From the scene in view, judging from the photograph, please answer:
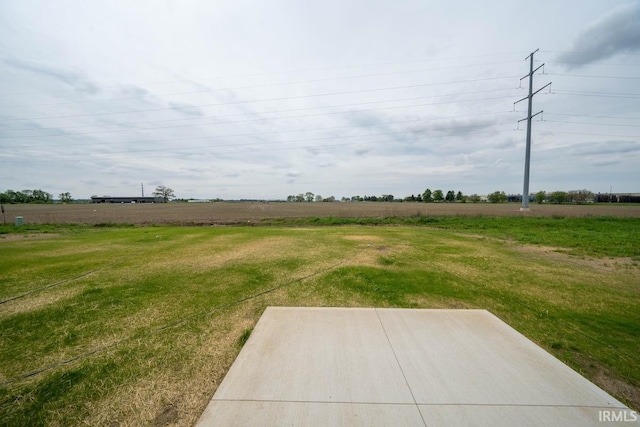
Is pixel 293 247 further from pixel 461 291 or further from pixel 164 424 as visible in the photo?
pixel 164 424

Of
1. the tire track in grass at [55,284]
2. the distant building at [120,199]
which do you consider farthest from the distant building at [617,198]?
the distant building at [120,199]

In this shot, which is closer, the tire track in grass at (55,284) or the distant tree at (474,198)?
the tire track in grass at (55,284)

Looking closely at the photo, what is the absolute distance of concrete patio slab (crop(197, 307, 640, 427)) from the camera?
2.09 meters

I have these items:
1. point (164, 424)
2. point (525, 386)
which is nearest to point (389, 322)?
point (525, 386)

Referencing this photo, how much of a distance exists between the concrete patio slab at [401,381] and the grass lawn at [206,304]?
1.28ft

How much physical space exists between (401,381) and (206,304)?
11.7 feet

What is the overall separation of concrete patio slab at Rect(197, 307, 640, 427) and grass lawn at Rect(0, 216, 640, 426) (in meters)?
0.39

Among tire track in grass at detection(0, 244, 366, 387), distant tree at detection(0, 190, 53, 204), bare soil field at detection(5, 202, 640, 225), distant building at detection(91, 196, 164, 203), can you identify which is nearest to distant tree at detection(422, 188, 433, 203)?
bare soil field at detection(5, 202, 640, 225)

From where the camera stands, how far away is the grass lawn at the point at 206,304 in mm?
2486

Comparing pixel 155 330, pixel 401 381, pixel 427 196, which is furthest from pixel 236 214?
pixel 427 196

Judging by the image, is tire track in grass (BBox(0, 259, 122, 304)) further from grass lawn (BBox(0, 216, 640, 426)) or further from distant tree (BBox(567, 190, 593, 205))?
distant tree (BBox(567, 190, 593, 205))

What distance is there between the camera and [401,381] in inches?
98.1

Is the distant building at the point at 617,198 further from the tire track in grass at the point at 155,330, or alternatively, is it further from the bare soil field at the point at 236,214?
the tire track in grass at the point at 155,330

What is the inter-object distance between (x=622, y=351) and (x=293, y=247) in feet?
27.1
